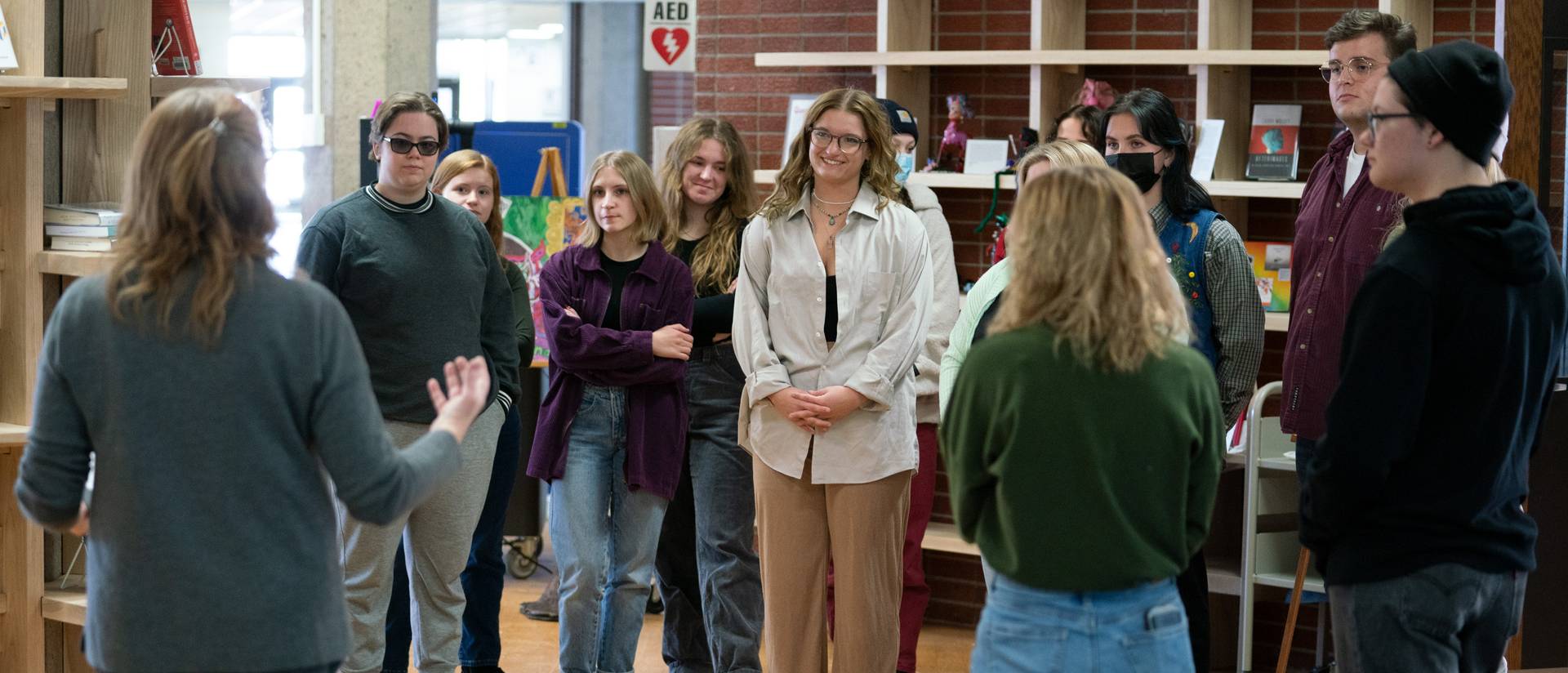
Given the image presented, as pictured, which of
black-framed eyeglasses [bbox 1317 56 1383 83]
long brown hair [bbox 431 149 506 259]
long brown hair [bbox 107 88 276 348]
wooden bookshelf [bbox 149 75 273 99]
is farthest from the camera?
long brown hair [bbox 431 149 506 259]

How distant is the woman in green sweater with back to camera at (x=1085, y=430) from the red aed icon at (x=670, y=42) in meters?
5.34

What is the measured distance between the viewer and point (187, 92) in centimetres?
210

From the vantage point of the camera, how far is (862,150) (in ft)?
12.0

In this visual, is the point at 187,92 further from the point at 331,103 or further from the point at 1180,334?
the point at 331,103

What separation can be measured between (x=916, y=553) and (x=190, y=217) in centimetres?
300

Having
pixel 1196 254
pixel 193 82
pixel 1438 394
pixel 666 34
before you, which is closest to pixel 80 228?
pixel 193 82

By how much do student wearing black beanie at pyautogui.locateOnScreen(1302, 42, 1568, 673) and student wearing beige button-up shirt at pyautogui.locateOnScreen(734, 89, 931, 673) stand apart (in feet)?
4.63

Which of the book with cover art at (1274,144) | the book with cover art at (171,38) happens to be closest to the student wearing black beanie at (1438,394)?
the book with cover art at (1274,144)

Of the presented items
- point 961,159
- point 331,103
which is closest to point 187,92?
point 961,159

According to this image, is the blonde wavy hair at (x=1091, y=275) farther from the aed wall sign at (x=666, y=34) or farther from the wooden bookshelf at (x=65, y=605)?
the aed wall sign at (x=666, y=34)

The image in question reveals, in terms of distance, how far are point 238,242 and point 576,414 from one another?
77.4 inches

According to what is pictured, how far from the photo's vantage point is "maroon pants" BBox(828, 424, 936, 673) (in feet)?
15.0

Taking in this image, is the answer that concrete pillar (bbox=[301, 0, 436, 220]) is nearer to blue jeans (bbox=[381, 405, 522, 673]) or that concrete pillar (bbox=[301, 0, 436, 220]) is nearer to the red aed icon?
the red aed icon

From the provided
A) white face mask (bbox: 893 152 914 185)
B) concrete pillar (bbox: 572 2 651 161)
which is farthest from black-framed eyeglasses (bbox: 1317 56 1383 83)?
concrete pillar (bbox: 572 2 651 161)
